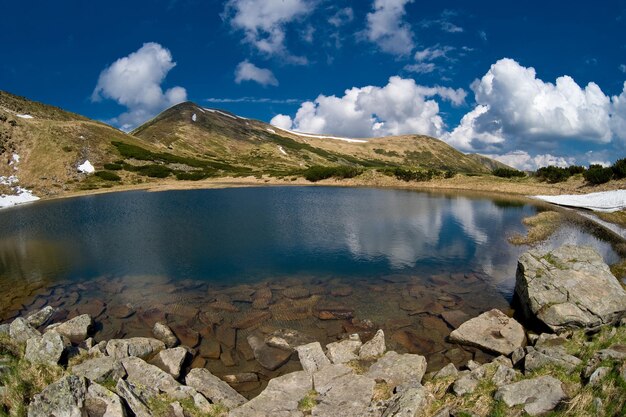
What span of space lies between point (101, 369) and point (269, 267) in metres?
16.1

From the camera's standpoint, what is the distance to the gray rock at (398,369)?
1323cm

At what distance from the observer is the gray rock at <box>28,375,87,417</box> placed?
9.95 m

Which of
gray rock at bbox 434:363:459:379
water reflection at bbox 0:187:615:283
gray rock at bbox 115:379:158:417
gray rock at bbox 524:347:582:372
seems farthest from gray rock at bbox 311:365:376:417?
water reflection at bbox 0:187:615:283

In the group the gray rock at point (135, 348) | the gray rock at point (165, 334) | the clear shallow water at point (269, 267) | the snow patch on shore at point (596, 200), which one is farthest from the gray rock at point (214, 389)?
the snow patch on shore at point (596, 200)

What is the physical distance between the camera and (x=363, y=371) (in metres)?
14.2

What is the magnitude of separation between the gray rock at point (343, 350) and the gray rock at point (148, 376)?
613cm

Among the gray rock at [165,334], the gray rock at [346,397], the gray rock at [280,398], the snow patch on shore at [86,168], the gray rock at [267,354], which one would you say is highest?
the snow patch on shore at [86,168]

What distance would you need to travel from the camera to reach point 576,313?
1739 cm

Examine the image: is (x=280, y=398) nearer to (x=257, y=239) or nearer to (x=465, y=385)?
(x=465, y=385)

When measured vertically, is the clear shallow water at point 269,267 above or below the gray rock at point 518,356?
above

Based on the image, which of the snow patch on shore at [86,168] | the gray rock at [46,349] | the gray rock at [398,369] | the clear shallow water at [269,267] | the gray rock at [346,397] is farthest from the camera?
the snow patch on shore at [86,168]

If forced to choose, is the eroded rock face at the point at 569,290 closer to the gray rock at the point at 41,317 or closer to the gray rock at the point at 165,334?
the gray rock at the point at 165,334

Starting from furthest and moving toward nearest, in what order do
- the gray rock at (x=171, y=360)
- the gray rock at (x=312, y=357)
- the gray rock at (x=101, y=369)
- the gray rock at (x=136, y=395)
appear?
the gray rock at (x=171, y=360) → the gray rock at (x=312, y=357) → the gray rock at (x=101, y=369) → the gray rock at (x=136, y=395)

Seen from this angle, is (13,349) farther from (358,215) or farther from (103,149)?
(103,149)
